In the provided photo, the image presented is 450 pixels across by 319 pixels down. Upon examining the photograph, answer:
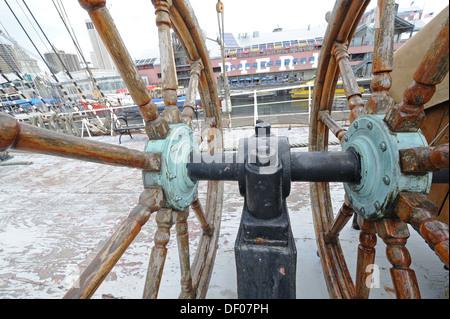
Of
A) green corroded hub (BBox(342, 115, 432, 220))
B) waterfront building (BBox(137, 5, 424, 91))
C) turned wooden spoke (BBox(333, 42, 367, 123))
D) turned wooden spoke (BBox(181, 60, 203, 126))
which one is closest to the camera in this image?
green corroded hub (BBox(342, 115, 432, 220))

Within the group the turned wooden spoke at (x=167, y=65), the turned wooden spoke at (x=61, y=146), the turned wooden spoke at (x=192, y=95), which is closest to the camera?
the turned wooden spoke at (x=61, y=146)

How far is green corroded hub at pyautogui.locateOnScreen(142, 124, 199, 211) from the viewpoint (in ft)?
2.74

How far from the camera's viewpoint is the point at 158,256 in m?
0.84

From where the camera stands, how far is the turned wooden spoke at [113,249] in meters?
0.58

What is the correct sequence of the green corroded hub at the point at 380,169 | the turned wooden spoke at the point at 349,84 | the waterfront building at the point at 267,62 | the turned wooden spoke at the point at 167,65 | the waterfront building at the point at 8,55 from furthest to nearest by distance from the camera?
the waterfront building at the point at 267,62, the waterfront building at the point at 8,55, the turned wooden spoke at the point at 349,84, the turned wooden spoke at the point at 167,65, the green corroded hub at the point at 380,169

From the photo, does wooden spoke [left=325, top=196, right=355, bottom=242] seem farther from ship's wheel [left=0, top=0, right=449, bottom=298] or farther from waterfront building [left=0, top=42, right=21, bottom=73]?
waterfront building [left=0, top=42, right=21, bottom=73]

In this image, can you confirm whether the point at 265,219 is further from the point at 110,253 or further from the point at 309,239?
the point at 309,239

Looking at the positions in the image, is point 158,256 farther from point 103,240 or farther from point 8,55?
point 8,55

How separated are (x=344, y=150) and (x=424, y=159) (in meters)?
0.37

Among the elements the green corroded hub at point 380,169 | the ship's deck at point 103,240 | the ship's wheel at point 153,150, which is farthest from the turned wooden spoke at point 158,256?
the green corroded hub at point 380,169

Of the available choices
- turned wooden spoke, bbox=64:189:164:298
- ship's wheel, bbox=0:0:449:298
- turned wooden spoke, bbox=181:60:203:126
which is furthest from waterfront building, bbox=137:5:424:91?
turned wooden spoke, bbox=64:189:164:298

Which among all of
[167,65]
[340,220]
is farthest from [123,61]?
[340,220]

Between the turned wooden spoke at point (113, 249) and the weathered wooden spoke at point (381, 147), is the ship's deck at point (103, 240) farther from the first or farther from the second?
the turned wooden spoke at point (113, 249)

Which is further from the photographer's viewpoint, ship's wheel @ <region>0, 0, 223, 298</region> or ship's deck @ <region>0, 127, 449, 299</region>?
ship's deck @ <region>0, 127, 449, 299</region>
